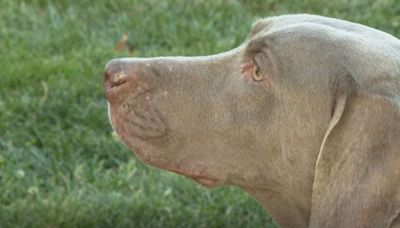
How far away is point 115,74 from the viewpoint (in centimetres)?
467

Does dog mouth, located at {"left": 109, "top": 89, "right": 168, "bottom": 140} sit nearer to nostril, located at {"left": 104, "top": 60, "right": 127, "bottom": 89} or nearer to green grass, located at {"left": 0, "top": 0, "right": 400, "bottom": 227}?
nostril, located at {"left": 104, "top": 60, "right": 127, "bottom": 89}

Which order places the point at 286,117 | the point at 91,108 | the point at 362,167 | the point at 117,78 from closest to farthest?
the point at 362,167 < the point at 286,117 < the point at 117,78 < the point at 91,108

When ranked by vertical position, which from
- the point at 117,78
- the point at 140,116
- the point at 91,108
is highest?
the point at 117,78

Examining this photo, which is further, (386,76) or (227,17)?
(227,17)

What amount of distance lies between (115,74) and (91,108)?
9.18 ft

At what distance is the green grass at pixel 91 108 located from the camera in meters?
6.50

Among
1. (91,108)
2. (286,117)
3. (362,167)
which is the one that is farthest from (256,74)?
(91,108)

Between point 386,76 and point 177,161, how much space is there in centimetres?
82

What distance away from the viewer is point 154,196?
6.62m

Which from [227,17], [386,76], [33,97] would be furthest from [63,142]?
[386,76]

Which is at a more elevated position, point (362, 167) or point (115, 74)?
point (115, 74)

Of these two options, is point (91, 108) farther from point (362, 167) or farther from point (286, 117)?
point (362, 167)

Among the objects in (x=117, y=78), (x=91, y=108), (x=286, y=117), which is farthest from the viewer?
(x=91, y=108)

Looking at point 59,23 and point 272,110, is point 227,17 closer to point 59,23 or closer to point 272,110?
point 59,23
